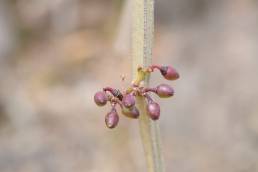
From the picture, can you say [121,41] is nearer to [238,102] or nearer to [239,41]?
[238,102]

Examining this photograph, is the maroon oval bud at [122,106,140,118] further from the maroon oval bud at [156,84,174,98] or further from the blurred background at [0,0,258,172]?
the blurred background at [0,0,258,172]

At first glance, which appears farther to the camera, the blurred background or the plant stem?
the blurred background

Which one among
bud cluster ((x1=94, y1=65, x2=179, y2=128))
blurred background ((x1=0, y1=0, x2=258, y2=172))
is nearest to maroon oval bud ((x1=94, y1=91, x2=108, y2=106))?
bud cluster ((x1=94, y1=65, x2=179, y2=128))

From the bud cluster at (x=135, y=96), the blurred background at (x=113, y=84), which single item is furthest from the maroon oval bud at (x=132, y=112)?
the blurred background at (x=113, y=84)

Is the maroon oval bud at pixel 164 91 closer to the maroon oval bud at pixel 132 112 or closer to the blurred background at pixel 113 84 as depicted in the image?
the maroon oval bud at pixel 132 112

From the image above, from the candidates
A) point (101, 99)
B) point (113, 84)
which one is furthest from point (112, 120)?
point (113, 84)

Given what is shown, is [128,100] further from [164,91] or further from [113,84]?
[113,84]

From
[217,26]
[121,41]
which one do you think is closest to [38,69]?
[217,26]
